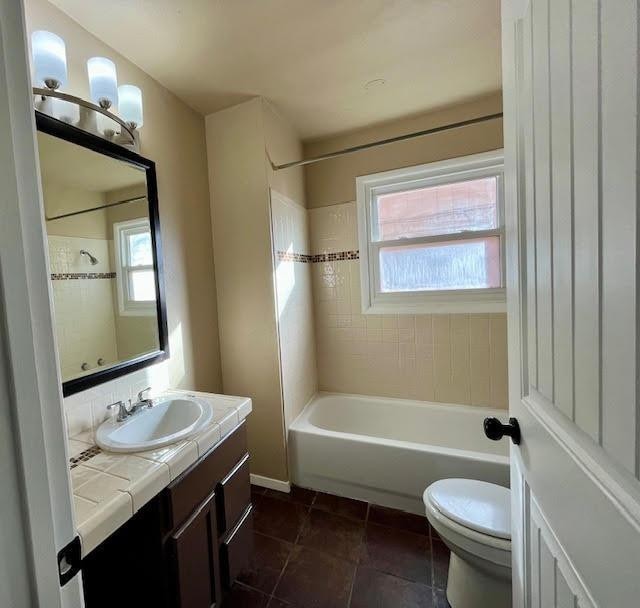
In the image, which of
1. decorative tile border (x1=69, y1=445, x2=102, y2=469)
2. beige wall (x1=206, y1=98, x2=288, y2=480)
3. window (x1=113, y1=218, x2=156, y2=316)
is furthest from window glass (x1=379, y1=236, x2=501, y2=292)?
decorative tile border (x1=69, y1=445, x2=102, y2=469)

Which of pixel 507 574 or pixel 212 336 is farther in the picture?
pixel 212 336

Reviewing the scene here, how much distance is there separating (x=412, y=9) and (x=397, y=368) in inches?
83.2

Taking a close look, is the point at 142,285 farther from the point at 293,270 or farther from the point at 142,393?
the point at 293,270

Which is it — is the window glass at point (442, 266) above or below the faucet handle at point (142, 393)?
above

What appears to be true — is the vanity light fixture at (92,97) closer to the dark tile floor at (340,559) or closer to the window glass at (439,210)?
the window glass at (439,210)

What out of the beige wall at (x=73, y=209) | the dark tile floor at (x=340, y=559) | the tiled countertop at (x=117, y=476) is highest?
the beige wall at (x=73, y=209)

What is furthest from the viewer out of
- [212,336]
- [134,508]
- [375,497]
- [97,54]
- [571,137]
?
[212,336]

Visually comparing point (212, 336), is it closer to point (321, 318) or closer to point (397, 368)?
point (321, 318)

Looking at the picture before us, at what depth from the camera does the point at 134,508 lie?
85cm

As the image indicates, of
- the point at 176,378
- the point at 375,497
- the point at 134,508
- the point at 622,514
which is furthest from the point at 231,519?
the point at 622,514

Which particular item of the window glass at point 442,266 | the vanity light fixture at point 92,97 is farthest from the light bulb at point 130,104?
the window glass at point 442,266

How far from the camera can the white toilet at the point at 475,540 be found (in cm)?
108

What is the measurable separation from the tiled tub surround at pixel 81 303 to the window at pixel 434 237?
5.54 feet

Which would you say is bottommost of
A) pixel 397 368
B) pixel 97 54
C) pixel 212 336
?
pixel 397 368
